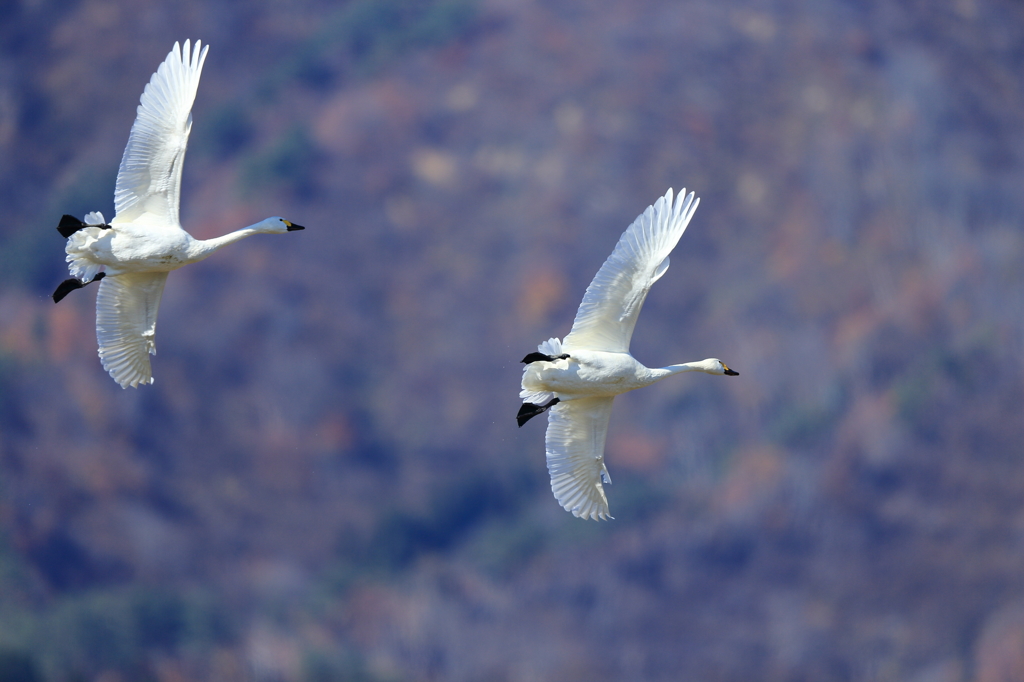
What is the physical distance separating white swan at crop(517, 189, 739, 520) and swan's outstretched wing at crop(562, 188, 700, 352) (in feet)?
0.05

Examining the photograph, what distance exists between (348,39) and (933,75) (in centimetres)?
3806

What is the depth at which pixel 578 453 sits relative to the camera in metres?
21.5

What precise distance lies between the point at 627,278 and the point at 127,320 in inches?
314

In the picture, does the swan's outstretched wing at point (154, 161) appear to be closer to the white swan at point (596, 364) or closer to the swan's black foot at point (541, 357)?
the swan's black foot at point (541, 357)

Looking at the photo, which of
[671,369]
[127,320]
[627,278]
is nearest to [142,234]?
[127,320]

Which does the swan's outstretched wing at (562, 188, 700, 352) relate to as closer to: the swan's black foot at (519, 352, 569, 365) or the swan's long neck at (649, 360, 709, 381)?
the swan's black foot at (519, 352, 569, 365)

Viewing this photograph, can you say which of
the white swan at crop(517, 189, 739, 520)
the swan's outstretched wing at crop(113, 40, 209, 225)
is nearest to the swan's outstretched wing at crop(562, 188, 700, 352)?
the white swan at crop(517, 189, 739, 520)

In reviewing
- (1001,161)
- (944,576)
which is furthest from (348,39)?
(944,576)

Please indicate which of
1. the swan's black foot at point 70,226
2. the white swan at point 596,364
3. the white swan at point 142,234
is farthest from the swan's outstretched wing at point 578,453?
the swan's black foot at point 70,226

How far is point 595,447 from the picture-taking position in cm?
2147

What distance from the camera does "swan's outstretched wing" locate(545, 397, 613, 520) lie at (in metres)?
21.4

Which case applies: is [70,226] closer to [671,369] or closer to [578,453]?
[578,453]

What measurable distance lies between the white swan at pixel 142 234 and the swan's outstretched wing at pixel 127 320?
0.02 m

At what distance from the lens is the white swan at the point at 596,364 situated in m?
20.5
